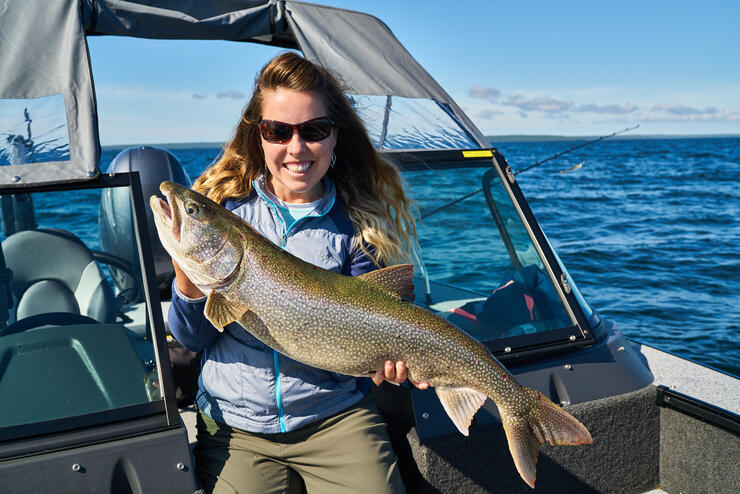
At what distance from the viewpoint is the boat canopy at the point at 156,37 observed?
294cm

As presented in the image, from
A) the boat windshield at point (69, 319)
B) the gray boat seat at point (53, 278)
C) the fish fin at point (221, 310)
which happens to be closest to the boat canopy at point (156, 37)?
the boat windshield at point (69, 319)

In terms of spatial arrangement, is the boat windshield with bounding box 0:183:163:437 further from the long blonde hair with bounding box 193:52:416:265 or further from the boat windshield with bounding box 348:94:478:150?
the boat windshield with bounding box 348:94:478:150

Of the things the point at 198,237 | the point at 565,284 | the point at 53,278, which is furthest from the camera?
the point at 565,284

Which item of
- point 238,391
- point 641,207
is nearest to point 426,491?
point 238,391

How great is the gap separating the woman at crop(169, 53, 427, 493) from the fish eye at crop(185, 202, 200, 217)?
384mm

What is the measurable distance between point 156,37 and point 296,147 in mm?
1376

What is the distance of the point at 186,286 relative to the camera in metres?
2.69

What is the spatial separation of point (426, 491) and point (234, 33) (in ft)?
9.18

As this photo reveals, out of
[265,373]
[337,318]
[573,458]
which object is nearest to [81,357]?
[265,373]

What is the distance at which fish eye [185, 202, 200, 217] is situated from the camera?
238 centimetres

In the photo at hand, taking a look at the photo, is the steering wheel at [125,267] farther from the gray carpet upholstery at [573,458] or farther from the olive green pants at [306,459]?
the gray carpet upholstery at [573,458]

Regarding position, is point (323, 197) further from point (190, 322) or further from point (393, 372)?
point (393, 372)


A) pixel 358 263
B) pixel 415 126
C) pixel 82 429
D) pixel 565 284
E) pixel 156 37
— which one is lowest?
pixel 82 429

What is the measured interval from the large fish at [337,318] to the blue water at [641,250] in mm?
1564
